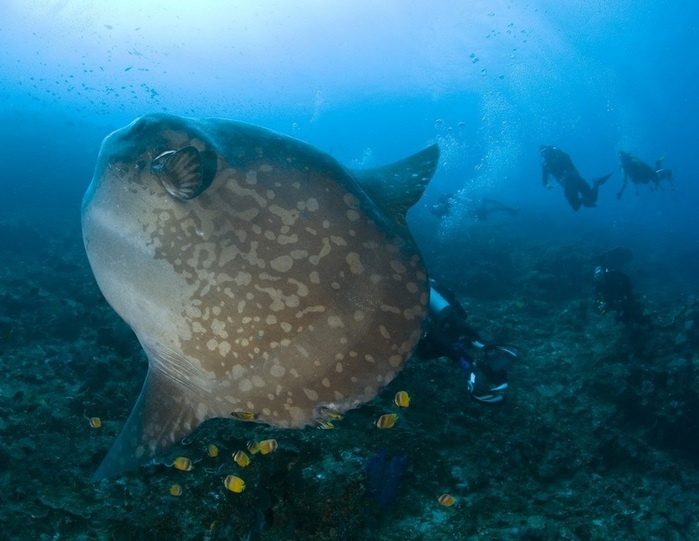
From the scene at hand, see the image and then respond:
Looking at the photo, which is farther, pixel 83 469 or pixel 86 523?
pixel 83 469

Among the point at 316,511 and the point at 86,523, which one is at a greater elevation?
the point at 316,511

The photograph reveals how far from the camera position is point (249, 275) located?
2166 millimetres

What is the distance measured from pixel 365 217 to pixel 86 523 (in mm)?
3473

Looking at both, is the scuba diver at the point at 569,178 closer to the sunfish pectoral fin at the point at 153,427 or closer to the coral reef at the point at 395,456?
the coral reef at the point at 395,456

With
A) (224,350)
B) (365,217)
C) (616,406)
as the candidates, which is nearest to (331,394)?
(224,350)

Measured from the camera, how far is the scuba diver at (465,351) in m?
5.75

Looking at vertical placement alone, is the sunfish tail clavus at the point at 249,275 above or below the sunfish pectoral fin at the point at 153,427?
above

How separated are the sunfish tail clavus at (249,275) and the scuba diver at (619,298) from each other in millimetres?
8843

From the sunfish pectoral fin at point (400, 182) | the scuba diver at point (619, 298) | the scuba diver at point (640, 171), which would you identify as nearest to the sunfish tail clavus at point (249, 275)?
the sunfish pectoral fin at point (400, 182)

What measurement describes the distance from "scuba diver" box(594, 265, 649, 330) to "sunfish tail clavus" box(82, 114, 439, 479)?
884 cm

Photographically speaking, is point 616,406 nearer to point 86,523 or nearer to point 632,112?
point 86,523

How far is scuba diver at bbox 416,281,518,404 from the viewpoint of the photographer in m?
5.75

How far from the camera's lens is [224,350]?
2.17m

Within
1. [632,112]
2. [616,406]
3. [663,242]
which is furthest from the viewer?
[632,112]
